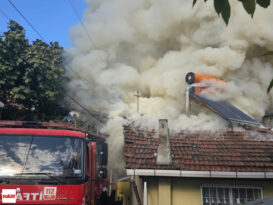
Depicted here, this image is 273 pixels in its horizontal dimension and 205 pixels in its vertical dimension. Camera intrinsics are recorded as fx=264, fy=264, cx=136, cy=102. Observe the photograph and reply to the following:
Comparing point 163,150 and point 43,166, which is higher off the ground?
point 163,150

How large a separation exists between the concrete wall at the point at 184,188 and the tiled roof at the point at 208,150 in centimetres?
49

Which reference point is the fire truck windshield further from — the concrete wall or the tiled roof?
the concrete wall

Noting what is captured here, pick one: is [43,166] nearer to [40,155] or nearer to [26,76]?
[40,155]

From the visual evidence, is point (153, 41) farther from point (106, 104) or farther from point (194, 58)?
point (106, 104)

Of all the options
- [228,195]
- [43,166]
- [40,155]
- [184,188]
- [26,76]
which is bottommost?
[228,195]

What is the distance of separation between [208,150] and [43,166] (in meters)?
4.48

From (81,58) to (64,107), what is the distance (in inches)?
134

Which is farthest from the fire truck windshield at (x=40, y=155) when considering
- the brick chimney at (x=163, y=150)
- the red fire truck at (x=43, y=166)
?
the brick chimney at (x=163, y=150)

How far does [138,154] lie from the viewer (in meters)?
7.24

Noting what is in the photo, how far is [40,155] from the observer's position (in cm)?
539

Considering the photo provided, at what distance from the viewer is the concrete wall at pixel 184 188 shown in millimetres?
6672

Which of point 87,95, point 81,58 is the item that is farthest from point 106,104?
point 81,58

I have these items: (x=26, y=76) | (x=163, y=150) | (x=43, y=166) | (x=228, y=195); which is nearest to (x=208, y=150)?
(x=228, y=195)

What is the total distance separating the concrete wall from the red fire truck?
2.04m
